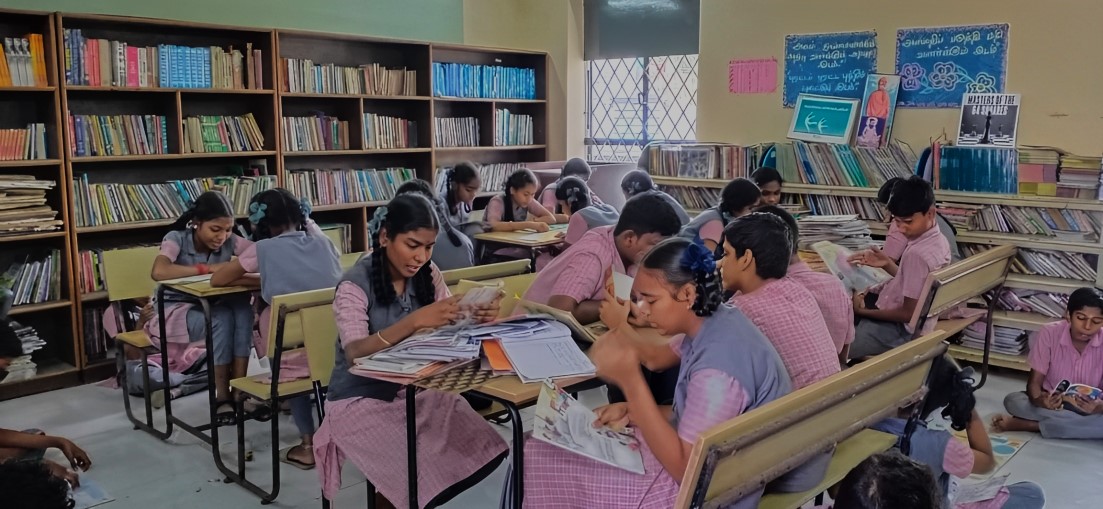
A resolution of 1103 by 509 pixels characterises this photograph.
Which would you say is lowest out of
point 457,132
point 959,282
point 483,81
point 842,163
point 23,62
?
point 959,282

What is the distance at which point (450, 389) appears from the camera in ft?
6.69

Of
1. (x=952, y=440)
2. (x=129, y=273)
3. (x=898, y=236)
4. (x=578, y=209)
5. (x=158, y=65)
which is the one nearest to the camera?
(x=952, y=440)

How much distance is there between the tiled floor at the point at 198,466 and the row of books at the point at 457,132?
3.07 metres

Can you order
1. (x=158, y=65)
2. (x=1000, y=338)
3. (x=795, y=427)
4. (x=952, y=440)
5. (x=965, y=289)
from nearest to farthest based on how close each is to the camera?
(x=795, y=427), (x=952, y=440), (x=965, y=289), (x=1000, y=338), (x=158, y=65)

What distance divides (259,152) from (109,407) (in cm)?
185

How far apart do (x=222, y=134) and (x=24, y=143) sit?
3.70 ft

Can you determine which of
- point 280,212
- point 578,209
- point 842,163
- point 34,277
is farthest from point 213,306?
point 842,163

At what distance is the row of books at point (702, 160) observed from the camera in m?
5.79

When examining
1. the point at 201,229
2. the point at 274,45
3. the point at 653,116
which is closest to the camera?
the point at 201,229

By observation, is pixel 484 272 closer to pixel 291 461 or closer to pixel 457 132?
pixel 291 461

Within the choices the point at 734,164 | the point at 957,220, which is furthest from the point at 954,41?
the point at 734,164

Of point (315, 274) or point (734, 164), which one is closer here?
point (315, 274)

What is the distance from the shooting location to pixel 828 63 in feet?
18.5

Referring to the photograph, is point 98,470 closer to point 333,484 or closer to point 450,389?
point 333,484
